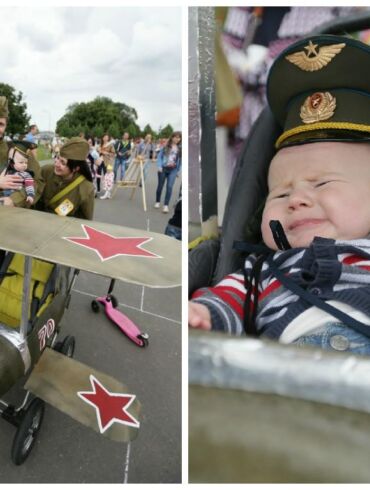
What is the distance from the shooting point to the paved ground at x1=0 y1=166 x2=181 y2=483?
1.19 metres

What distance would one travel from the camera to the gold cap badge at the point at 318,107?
83 cm

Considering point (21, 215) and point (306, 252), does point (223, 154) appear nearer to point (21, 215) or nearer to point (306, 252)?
point (306, 252)

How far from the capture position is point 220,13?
91 centimetres

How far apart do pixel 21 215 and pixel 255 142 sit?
0.68 m

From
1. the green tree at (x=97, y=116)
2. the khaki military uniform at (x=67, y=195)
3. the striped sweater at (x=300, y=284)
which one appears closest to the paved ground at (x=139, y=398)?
the khaki military uniform at (x=67, y=195)

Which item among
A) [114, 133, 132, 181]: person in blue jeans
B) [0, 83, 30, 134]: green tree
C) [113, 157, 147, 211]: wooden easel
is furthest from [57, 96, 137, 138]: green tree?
[113, 157, 147, 211]: wooden easel

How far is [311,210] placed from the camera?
81 centimetres

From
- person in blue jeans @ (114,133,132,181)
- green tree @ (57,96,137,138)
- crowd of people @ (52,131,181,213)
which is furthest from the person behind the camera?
green tree @ (57,96,137,138)

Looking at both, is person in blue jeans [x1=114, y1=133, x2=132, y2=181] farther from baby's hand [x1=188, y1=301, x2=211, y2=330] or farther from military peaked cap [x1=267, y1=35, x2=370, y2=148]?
baby's hand [x1=188, y1=301, x2=211, y2=330]

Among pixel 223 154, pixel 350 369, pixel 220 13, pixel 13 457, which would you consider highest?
pixel 220 13

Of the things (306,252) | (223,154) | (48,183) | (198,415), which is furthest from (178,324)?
(198,415)

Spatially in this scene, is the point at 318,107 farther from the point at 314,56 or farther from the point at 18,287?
the point at 18,287

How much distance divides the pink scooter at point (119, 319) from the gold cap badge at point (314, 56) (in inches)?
55.4

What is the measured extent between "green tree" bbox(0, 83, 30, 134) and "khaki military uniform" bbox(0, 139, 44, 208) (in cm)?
1050
